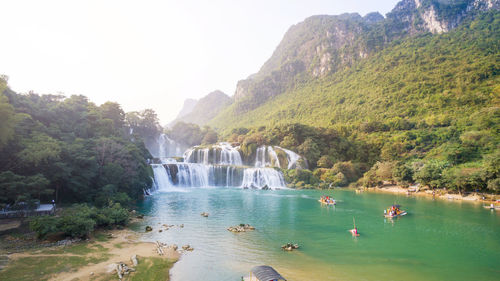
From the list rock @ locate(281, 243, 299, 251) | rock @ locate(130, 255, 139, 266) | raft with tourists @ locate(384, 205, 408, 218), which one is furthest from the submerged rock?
raft with tourists @ locate(384, 205, 408, 218)

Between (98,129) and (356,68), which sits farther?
(356,68)

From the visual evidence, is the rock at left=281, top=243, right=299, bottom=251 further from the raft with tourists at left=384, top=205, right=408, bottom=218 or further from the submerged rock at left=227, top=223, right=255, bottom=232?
the raft with tourists at left=384, top=205, right=408, bottom=218

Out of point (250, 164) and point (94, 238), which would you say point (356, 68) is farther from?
point (94, 238)

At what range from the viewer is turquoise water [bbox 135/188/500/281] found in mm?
9117

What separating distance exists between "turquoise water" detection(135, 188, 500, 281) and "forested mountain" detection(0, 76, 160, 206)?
12.0ft

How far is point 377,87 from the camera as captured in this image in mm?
57500

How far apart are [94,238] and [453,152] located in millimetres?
34630

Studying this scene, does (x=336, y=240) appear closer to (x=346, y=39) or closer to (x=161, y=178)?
(x=161, y=178)

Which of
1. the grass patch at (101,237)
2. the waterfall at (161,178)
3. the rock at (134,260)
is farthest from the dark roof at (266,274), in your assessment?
the waterfall at (161,178)

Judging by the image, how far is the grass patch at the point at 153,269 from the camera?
815 cm

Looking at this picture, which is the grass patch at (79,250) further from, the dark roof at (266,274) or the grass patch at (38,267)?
the dark roof at (266,274)

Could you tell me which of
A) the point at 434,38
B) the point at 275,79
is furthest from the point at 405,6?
the point at 275,79

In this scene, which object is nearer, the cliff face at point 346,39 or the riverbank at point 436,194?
the riverbank at point 436,194

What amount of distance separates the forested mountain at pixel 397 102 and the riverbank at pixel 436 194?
0.92 metres
